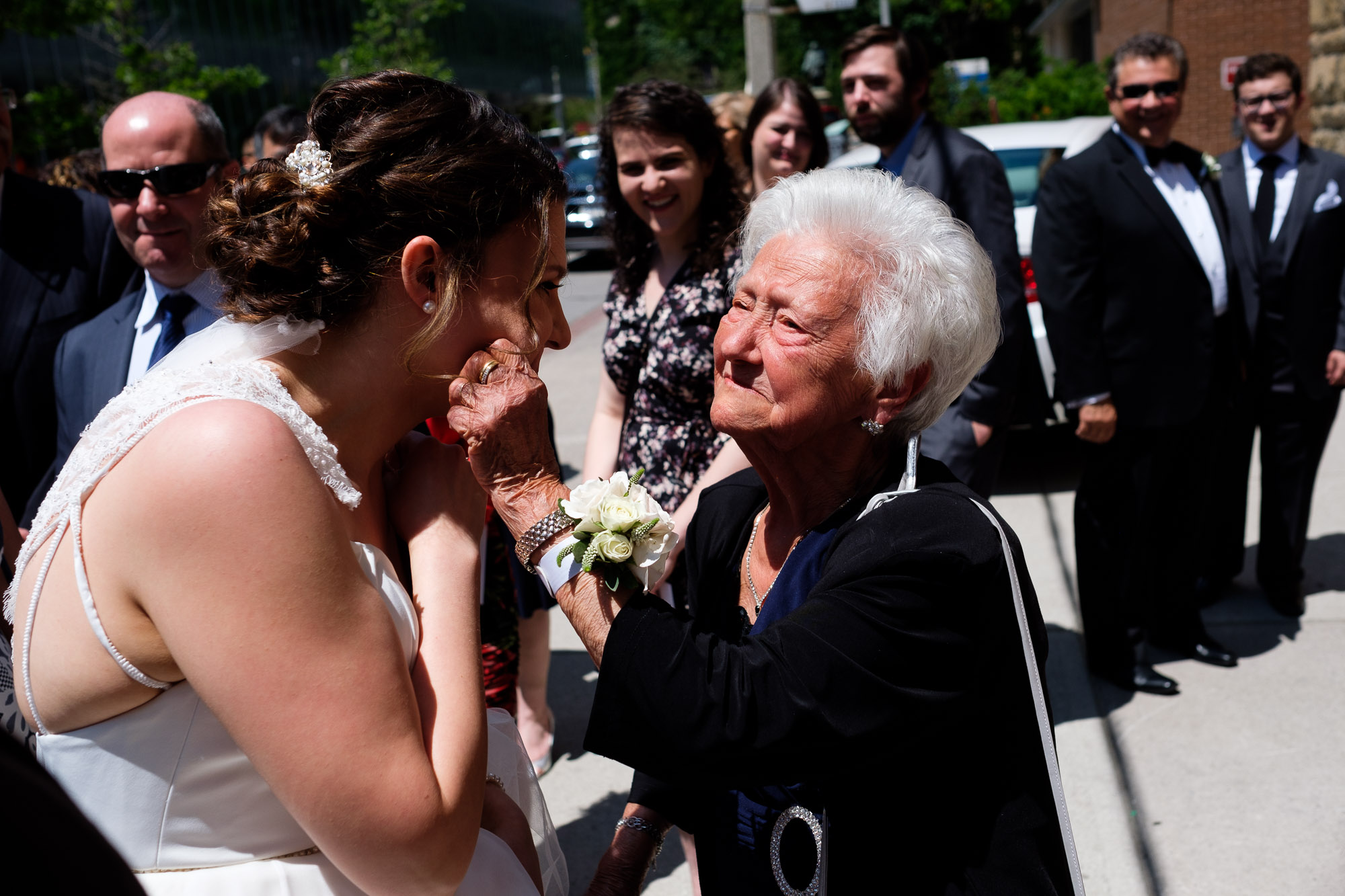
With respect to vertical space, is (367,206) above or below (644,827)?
above

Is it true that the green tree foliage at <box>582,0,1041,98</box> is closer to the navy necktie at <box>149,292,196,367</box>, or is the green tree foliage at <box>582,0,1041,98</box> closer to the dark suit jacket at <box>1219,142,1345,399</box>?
the dark suit jacket at <box>1219,142,1345,399</box>

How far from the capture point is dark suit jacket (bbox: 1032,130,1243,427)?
4.02 meters

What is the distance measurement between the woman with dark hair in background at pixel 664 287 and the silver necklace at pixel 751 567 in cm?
94

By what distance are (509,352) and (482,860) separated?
2.52ft

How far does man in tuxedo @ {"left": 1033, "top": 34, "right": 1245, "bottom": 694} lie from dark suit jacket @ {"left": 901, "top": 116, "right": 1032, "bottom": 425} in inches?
18.8

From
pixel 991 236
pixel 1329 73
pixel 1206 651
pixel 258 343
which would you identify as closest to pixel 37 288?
pixel 258 343

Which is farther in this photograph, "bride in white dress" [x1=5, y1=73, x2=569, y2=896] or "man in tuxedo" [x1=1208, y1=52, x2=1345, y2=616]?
"man in tuxedo" [x1=1208, y1=52, x2=1345, y2=616]

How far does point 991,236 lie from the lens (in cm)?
361

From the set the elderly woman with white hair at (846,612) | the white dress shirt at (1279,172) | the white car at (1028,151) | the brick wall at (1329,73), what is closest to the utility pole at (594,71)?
the brick wall at (1329,73)

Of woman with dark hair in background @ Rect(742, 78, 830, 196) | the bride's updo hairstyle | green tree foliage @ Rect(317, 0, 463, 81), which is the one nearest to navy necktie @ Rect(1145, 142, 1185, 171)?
woman with dark hair in background @ Rect(742, 78, 830, 196)

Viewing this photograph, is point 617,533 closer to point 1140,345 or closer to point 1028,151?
point 1140,345

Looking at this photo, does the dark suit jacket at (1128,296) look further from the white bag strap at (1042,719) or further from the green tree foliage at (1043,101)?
the green tree foliage at (1043,101)

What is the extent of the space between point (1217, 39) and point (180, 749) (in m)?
20.0

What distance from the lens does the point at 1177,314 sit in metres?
4.04
